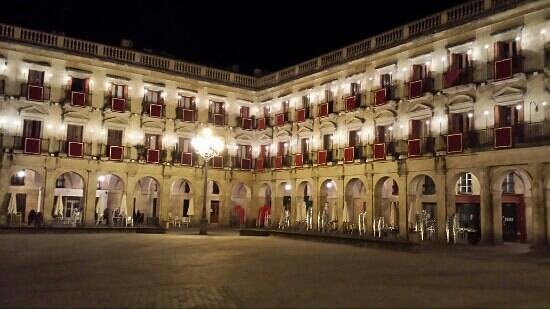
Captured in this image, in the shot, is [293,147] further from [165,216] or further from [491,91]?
[491,91]

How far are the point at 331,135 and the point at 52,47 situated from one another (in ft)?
67.8

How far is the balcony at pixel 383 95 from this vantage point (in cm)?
3058

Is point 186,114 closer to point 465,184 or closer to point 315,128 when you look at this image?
point 315,128

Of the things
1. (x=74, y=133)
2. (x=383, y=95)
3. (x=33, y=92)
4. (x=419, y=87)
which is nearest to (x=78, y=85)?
(x=33, y=92)

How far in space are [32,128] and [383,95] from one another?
23.8 m

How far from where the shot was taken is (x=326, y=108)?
35062 millimetres

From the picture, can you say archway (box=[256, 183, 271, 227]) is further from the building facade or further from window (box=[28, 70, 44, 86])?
window (box=[28, 70, 44, 86])

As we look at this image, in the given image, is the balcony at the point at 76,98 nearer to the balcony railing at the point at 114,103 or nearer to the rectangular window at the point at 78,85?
the rectangular window at the point at 78,85

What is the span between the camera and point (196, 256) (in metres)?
15.9

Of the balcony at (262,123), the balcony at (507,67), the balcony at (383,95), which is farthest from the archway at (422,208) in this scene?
the balcony at (262,123)

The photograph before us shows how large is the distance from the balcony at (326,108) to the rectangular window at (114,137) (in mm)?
15214

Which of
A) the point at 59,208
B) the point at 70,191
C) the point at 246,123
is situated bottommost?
the point at 59,208

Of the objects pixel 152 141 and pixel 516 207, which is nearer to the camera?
pixel 516 207

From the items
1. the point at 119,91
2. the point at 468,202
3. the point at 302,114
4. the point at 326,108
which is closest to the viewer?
the point at 468,202
